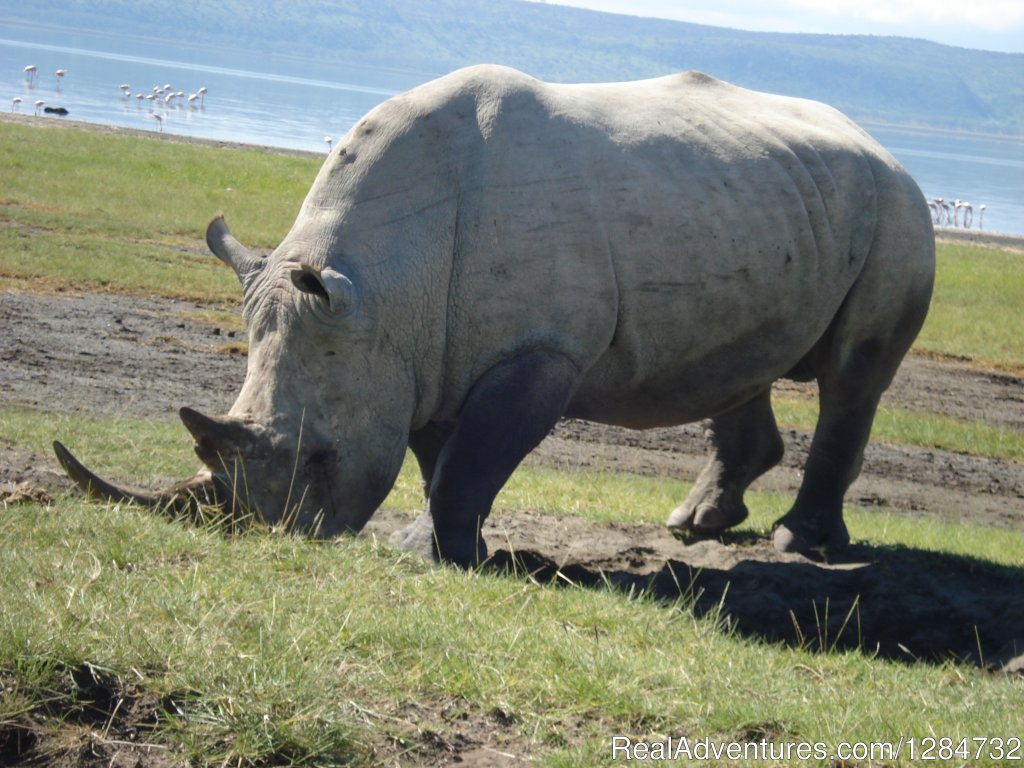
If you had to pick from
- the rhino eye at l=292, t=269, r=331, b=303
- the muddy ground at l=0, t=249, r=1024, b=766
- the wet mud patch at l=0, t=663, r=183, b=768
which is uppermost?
the rhino eye at l=292, t=269, r=331, b=303

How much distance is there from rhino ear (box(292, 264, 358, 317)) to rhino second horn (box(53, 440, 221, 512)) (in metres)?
0.83

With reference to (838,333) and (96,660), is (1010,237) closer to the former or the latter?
(838,333)

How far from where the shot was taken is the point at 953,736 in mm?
4230

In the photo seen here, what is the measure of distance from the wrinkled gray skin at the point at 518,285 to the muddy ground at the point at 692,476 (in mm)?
750

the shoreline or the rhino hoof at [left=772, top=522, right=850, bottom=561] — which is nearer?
the rhino hoof at [left=772, top=522, right=850, bottom=561]

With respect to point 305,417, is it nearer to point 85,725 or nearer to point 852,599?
point 85,725

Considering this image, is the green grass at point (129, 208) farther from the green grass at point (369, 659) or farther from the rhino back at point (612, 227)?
the green grass at point (369, 659)

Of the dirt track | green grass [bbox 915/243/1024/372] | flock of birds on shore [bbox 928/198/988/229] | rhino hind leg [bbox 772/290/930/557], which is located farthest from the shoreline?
rhino hind leg [bbox 772/290/930/557]

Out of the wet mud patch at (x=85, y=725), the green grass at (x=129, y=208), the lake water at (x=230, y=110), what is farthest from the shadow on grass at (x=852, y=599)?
the lake water at (x=230, y=110)

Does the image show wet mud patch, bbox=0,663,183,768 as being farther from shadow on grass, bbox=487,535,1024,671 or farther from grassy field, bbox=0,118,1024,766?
shadow on grass, bbox=487,535,1024,671

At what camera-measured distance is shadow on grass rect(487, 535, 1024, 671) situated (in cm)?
621

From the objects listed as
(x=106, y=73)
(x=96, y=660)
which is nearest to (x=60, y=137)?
(x=96, y=660)

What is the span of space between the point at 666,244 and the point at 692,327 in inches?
17.6

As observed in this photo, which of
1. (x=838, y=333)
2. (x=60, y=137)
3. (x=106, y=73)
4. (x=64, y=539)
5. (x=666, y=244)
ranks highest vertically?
(x=666, y=244)
